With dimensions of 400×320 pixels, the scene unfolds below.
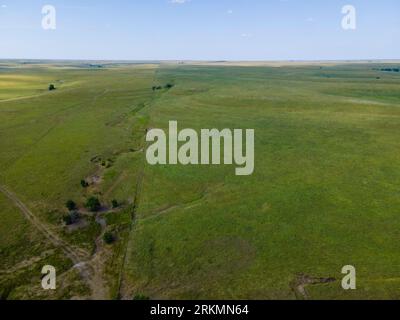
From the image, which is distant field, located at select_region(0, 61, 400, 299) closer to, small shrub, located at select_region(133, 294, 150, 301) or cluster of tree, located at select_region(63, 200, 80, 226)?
small shrub, located at select_region(133, 294, 150, 301)

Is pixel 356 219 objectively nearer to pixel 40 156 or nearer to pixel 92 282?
pixel 92 282

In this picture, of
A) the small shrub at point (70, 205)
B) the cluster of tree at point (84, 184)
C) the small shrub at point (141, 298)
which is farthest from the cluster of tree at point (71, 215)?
the small shrub at point (141, 298)

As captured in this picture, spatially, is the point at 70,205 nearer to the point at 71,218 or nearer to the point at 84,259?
the point at 71,218

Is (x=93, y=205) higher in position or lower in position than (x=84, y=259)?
higher

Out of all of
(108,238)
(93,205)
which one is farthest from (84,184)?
(108,238)

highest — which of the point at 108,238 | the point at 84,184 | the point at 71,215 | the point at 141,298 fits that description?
the point at 84,184

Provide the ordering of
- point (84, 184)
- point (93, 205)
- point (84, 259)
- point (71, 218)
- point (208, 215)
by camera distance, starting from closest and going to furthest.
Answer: point (84, 259) → point (208, 215) → point (71, 218) → point (93, 205) → point (84, 184)

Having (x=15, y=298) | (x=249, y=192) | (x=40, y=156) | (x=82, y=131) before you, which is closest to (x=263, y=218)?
(x=249, y=192)

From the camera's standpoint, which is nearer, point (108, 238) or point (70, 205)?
point (108, 238)

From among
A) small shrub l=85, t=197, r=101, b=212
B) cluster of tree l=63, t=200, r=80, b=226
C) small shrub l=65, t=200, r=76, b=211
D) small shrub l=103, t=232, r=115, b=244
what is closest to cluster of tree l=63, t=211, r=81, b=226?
cluster of tree l=63, t=200, r=80, b=226

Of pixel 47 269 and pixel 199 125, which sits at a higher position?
pixel 199 125
